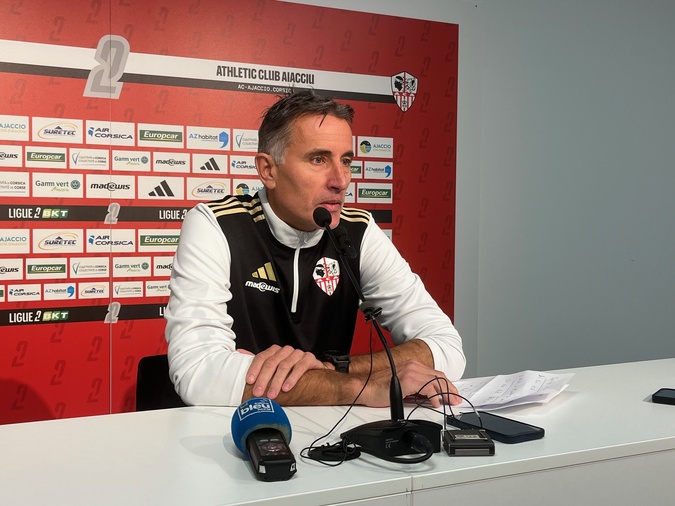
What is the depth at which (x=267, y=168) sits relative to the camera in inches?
79.4

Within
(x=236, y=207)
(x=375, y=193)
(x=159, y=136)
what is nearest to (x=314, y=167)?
(x=236, y=207)

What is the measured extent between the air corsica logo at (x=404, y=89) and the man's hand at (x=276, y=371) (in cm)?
231

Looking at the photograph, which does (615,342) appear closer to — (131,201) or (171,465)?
(131,201)

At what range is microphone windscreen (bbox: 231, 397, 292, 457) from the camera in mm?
1021

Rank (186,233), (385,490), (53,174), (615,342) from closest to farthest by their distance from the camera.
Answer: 1. (385,490)
2. (186,233)
3. (53,174)
4. (615,342)

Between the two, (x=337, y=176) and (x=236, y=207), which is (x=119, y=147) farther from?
(x=337, y=176)

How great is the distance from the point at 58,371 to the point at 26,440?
188 cm

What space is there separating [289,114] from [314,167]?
0.56 feet

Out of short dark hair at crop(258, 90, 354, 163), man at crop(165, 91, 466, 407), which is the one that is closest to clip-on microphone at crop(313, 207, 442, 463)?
man at crop(165, 91, 466, 407)

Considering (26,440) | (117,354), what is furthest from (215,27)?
(26,440)

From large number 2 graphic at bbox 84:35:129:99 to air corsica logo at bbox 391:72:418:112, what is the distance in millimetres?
1324

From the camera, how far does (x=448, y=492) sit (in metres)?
0.98

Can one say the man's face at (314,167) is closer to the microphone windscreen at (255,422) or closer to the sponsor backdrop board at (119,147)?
the microphone windscreen at (255,422)

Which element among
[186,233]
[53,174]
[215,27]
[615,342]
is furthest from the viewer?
[615,342]
